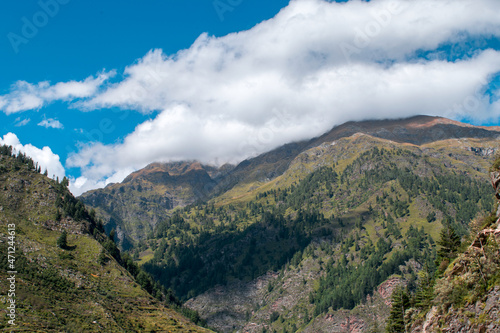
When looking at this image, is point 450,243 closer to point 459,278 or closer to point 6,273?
point 459,278

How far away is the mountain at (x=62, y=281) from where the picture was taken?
121 meters

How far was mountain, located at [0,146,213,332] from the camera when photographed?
121 meters

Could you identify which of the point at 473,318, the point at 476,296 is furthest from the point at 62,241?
the point at 476,296

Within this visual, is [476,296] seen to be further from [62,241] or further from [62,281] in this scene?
[62,241]

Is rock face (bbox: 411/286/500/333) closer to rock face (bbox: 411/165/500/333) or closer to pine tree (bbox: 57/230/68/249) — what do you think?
rock face (bbox: 411/165/500/333)

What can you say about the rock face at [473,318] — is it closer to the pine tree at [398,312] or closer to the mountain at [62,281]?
the pine tree at [398,312]

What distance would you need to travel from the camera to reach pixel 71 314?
127625mm

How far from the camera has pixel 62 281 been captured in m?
145

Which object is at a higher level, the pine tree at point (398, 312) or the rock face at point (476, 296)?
the rock face at point (476, 296)

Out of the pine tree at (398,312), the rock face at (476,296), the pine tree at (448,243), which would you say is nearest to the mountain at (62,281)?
the pine tree at (398,312)

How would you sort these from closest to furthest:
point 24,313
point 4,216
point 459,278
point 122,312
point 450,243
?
point 459,278 < point 450,243 < point 24,313 < point 122,312 < point 4,216

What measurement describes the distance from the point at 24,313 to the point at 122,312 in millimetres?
40622


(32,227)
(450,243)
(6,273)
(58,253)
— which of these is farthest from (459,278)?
(32,227)

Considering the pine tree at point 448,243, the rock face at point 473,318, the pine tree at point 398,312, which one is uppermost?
the pine tree at point 448,243
